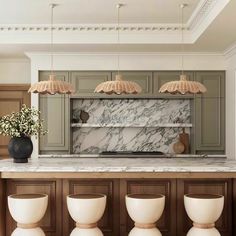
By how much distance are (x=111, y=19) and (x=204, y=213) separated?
3016 mm

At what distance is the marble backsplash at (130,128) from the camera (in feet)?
24.1

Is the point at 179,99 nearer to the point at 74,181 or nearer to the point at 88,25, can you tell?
the point at 88,25

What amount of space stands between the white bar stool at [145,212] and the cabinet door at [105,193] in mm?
323

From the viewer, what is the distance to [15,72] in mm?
7461

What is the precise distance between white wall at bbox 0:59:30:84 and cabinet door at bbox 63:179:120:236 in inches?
146

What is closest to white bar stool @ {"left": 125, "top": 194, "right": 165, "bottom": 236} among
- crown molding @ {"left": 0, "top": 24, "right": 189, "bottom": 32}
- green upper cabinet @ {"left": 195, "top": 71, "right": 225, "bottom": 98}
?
crown molding @ {"left": 0, "top": 24, "right": 189, "bottom": 32}

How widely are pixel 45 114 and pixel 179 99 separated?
2.18 meters

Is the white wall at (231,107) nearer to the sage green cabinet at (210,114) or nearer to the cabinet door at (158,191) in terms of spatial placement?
the sage green cabinet at (210,114)

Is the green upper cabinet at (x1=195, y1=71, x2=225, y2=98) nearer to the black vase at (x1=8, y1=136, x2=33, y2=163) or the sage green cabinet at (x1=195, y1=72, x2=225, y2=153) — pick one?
the sage green cabinet at (x1=195, y1=72, x2=225, y2=153)

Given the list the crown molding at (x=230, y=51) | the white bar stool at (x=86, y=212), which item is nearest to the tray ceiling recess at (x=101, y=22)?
the crown molding at (x=230, y=51)

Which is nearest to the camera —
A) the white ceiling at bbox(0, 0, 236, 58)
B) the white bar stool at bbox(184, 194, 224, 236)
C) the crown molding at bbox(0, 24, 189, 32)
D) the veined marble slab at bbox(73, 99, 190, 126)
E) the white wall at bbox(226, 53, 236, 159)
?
the white bar stool at bbox(184, 194, 224, 236)

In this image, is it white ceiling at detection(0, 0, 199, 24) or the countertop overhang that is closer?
the countertop overhang

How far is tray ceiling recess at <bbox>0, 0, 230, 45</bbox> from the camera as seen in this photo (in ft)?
16.9

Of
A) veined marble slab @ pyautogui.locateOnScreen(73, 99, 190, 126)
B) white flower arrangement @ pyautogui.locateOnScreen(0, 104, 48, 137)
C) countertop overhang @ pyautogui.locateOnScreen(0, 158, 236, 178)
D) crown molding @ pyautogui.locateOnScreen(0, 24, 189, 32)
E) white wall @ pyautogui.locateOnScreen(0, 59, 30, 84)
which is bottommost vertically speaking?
countertop overhang @ pyautogui.locateOnScreen(0, 158, 236, 178)
